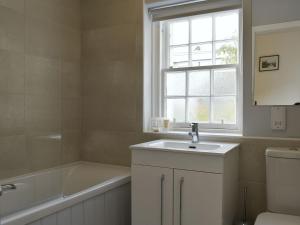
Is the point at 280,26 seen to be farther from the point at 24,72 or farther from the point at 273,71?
the point at 24,72

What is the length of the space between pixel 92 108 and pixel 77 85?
270 mm

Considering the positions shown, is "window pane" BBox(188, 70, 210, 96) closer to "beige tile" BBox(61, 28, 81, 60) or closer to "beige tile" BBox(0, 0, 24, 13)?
"beige tile" BBox(61, 28, 81, 60)

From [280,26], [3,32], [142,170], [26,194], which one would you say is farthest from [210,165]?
[3,32]

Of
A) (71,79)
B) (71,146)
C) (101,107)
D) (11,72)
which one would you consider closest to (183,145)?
(101,107)

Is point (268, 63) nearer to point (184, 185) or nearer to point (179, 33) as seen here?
point (179, 33)

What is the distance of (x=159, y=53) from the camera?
2.51 meters

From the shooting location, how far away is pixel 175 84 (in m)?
2.47

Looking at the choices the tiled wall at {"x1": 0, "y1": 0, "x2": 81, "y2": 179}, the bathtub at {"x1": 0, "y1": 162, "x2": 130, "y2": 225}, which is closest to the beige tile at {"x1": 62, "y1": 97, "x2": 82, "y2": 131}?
the tiled wall at {"x1": 0, "y1": 0, "x2": 81, "y2": 179}

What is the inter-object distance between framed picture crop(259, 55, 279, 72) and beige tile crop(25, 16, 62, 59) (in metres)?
1.71

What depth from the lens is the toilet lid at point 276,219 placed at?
1.54 metres

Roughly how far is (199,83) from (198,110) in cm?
23

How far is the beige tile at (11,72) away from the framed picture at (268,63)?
181cm

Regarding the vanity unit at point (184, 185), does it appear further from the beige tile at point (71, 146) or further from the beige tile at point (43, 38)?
the beige tile at point (43, 38)

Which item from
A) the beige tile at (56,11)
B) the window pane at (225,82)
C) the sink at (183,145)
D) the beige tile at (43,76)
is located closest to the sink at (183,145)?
the sink at (183,145)
